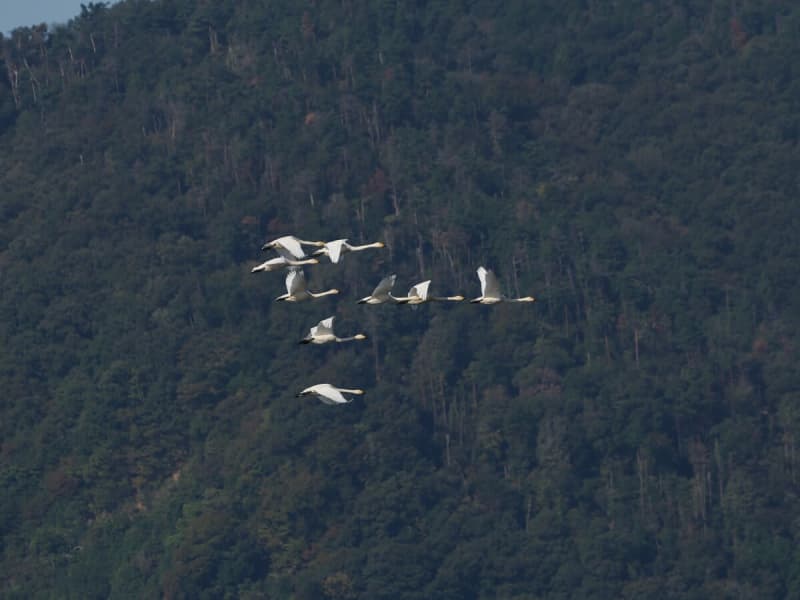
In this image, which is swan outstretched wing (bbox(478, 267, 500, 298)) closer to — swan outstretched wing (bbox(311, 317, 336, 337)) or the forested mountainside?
swan outstretched wing (bbox(311, 317, 336, 337))

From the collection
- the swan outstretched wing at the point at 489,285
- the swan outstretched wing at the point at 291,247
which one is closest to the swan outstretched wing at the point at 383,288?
the swan outstretched wing at the point at 291,247

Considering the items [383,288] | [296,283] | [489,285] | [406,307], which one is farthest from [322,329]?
[406,307]

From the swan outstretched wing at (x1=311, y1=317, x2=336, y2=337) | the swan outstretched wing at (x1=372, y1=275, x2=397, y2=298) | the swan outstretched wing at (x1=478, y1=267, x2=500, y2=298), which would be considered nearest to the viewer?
the swan outstretched wing at (x1=372, y1=275, x2=397, y2=298)

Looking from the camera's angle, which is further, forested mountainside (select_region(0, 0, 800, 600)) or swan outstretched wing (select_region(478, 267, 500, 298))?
forested mountainside (select_region(0, 0, 800, 600))

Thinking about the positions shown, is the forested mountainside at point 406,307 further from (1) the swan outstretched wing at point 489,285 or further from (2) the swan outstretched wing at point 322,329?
(2) the swan outstretched wing at point 322,329

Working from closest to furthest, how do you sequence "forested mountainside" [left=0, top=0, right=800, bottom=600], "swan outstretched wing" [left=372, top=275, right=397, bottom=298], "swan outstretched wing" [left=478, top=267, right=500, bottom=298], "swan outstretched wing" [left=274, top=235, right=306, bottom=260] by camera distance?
"swan outstretched wing" [left=372, top=275, right=397, bottom=298], "swan outstretched wing" [left=274, top=235, right=306, bottom=260], "swan outstretched wing" [left=478, top=267, right=500, bottom=298], "forested mountainside" [left=0, top=0, right=800, bottom=600]

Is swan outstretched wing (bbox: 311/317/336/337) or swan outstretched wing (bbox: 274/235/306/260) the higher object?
swan outstretched wing (bbox: 274/235/306/260)

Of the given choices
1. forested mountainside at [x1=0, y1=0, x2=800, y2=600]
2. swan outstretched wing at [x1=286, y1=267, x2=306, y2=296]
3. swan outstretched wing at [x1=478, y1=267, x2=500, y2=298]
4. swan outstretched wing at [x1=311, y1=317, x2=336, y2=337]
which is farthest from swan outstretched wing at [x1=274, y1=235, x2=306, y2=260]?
forested mountainside at [x1=0, y1=0, x2=800, y2=600]

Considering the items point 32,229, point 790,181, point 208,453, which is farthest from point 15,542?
point 790,181

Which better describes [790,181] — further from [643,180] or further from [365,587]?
[365,587]
